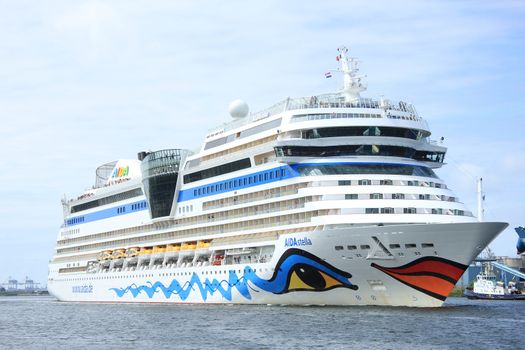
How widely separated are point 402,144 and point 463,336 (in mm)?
16565

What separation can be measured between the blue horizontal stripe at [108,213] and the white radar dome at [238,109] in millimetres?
11217

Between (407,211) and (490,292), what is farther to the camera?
(490,292)

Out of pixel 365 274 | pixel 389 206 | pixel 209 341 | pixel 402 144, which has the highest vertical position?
pixel 402 144

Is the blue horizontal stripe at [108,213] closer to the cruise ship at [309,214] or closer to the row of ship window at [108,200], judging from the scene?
the row of ship window at [108,200]

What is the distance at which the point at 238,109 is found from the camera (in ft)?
194

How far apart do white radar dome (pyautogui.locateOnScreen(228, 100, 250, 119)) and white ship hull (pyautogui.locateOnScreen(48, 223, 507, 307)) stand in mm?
13601

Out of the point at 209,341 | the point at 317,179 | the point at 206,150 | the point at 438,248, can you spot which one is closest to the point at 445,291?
the point at 438,248

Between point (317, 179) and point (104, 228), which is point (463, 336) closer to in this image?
point (317, 179)

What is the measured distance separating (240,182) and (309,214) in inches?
321

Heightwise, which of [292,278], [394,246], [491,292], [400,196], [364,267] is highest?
[400,196]

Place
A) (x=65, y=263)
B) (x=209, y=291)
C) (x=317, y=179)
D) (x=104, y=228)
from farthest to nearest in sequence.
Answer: (x=65, y=263) → (x=104, y=228) → (x=209, y=291) → (x=317, y=179)

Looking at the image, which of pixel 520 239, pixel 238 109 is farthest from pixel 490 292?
pixel 238 109

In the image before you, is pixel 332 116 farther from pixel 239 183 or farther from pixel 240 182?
pixel 239 183

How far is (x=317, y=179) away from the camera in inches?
1789
